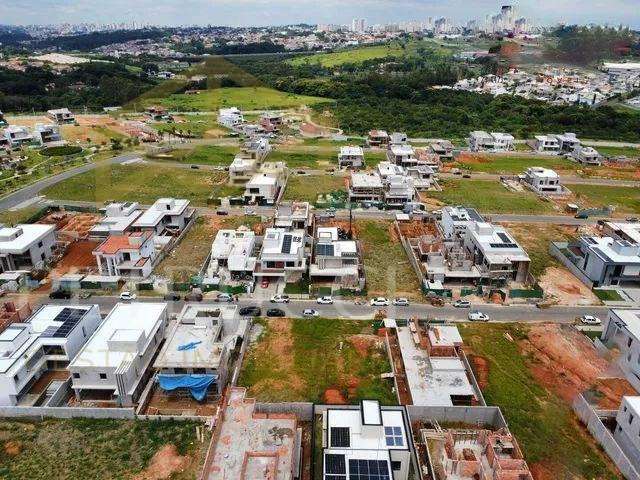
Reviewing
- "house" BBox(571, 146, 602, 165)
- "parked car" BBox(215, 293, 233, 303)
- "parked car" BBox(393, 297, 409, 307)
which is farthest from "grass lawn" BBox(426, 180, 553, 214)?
"parked car" BBox(215, 293, 233, 303)

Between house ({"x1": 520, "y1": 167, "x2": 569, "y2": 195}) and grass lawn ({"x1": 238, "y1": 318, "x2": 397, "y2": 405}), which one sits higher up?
house ({"x1": 520, "y1": 167, "x2": 569, "y2": 195})

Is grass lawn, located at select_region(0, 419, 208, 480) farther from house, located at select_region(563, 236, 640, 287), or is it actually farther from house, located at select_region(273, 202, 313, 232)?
house, located at select_region(563, 236, 640, 287)

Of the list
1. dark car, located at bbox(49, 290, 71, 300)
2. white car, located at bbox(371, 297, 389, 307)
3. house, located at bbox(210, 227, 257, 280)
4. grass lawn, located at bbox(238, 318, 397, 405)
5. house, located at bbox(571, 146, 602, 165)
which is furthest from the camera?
house, located at bbox(571, 146, 602, 165)

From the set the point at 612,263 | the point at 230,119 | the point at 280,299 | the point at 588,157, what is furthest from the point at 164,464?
the point at 230,119

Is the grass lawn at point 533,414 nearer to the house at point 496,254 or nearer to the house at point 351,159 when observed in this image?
the house at point 496,254

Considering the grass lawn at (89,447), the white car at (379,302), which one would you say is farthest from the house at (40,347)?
the white car at (379,302)

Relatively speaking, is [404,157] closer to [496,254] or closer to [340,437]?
[496,254]

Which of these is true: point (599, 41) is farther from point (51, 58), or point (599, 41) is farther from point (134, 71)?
point (51, 58)

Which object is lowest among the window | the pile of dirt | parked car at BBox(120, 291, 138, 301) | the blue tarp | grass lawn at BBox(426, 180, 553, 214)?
the pile of dirt

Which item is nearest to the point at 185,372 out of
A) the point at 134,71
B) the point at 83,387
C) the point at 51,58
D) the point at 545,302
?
the point at 83,387
